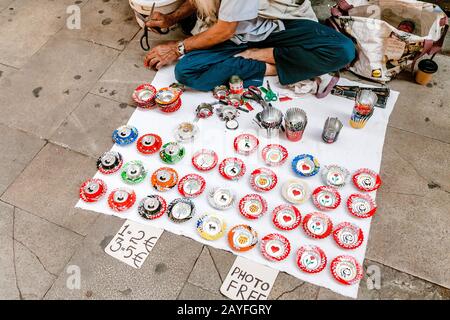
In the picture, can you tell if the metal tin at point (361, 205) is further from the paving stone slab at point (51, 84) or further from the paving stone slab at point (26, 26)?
the paving stone slab at point (26, 26)

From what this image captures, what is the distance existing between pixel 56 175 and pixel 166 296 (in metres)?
0.93

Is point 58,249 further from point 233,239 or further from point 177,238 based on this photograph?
point 233,239

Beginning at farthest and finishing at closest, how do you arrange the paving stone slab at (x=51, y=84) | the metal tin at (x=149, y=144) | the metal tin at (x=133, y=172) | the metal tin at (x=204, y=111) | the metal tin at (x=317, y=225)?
the paving stone slab at (x=51, y=84), the metal tin at (x=204, y=111), the metal tin at (x=149, y=144), the metal tin at (x=133, y=172), the metal tin at (x=317, y=225)

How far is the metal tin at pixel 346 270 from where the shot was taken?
166 centimetres

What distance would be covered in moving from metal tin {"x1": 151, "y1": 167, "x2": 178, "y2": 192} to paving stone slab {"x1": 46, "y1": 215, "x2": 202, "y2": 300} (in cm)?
25

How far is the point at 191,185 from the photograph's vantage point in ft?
6.39

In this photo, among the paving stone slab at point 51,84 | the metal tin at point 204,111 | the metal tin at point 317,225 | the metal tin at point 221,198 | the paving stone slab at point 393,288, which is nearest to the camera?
the paving stone slab at point 393,288

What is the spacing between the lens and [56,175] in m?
2.07

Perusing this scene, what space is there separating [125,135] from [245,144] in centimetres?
68

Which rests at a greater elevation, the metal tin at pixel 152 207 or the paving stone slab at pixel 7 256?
the metal tin at pixel 152 207

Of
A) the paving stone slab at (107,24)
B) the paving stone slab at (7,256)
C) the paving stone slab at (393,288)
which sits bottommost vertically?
the paving stone slab at (7,256)

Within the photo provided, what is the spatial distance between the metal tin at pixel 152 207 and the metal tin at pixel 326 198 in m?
0.76

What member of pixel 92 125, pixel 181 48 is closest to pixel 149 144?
pixel 92 125

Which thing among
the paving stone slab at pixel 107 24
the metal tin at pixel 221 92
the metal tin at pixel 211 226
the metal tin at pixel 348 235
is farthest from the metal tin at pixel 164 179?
the paving stone slab at pixel 107 24
